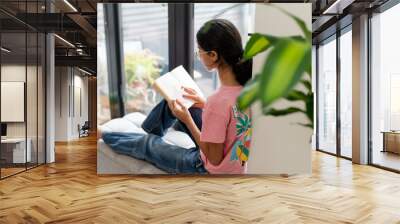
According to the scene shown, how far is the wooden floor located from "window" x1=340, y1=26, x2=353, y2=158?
1971mm

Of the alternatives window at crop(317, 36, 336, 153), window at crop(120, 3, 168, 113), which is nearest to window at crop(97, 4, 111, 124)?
window at crop(120, 3, 168, 113)

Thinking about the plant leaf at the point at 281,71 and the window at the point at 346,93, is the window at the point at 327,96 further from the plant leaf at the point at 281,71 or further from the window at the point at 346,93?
the plant leaf at the point at 281,71

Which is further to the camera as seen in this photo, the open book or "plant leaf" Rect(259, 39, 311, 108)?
the open book

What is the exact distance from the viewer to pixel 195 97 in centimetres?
525

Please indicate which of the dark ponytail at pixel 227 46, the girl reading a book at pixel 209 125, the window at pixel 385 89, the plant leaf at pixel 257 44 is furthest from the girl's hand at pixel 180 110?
the plant leaf at pixel 257 44

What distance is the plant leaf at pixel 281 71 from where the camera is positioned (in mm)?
325

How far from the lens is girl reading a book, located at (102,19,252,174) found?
424 cm

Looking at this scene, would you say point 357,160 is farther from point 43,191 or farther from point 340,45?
point 43,191

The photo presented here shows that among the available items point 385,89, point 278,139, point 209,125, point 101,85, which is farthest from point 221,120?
point 385,89

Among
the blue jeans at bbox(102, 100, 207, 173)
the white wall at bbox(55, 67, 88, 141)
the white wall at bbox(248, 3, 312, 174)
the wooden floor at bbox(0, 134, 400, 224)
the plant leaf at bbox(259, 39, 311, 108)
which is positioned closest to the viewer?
the plant leaf at bbox(259, 39, 311, 108)

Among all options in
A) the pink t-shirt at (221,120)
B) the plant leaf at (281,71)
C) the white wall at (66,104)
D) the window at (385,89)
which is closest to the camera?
the plant leaf at (281,71)

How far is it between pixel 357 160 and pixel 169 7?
15.2 feet

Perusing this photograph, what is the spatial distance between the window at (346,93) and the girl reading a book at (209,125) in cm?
407

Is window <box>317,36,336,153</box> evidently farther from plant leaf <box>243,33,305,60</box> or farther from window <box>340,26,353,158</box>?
plant leaf <box>243,33,305,60</box>
